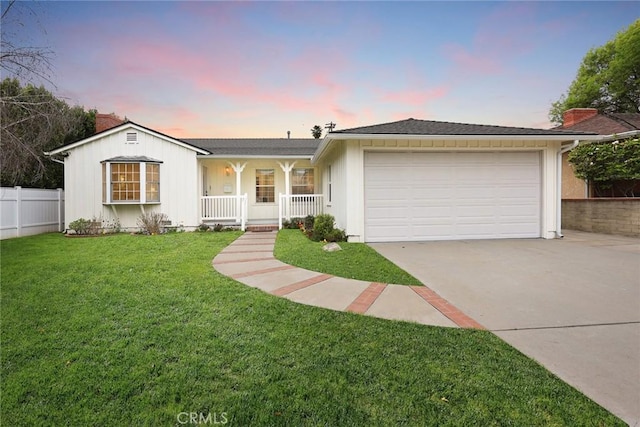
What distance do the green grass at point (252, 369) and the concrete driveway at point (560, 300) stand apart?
29cm

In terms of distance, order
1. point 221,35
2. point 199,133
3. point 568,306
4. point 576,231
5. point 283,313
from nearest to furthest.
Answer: point 283,313
point 568,306
point 221,35
point 576,231
point 199,133

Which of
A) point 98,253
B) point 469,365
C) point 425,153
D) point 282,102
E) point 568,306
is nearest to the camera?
point 469,365

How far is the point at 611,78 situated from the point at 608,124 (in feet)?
40.2

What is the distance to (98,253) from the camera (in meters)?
7.03

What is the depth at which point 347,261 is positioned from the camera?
6027mm

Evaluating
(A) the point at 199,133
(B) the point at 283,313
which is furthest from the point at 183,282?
(A) the point at 199,133

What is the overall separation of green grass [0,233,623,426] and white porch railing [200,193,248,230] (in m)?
8.14

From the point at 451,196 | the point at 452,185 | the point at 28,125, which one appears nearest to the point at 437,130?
the point at 452,185

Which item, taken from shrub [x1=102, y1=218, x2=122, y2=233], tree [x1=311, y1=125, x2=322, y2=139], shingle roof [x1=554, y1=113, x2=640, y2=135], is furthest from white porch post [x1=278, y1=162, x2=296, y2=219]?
tree [x1=311, y1=125, x2=322, y2=139]

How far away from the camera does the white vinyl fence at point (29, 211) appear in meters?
9.82

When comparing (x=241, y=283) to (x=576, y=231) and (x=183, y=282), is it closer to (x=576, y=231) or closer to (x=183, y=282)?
(x=183, y=282)

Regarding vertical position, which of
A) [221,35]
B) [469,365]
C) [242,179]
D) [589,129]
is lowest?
[469,365]

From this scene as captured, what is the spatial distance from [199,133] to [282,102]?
22.1 ft

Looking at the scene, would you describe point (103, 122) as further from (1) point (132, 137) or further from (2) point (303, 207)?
(2) point (303, 207)
